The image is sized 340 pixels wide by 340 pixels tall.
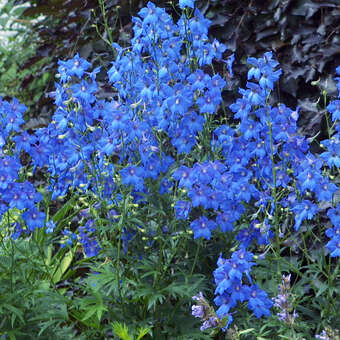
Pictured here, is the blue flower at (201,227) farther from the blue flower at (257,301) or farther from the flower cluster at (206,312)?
the flower cluster at (206,312)

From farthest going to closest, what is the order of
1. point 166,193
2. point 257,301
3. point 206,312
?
point 166,193 < point 257,301 < point 206,312

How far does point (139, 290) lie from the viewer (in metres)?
2.41

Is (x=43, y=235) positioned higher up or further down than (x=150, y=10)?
further down

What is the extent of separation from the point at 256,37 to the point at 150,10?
3.80ft

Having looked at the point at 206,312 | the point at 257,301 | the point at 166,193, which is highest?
the point at 206,312

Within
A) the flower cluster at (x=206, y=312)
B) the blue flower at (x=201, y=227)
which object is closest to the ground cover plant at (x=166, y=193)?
the blue flower at (x=201, y=227)

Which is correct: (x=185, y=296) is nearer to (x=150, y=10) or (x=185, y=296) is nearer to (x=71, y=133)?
(x=71, y=133)

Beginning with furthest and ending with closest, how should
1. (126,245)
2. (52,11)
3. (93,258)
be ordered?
1. (52,11)
2. (93,258)
3. (126,245)

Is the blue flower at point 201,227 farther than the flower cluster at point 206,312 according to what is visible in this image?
Yes

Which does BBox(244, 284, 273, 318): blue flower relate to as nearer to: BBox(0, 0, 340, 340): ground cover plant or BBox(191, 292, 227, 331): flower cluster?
BBox(0, 0, 340, 340): ground cover plant

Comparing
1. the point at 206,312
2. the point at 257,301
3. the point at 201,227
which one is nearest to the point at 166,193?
the point at 201,227

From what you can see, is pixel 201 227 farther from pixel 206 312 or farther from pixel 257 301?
pixel 206 312

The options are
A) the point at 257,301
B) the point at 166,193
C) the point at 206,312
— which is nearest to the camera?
the point at 206,312

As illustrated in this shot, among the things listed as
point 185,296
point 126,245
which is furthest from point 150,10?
point 185,296
